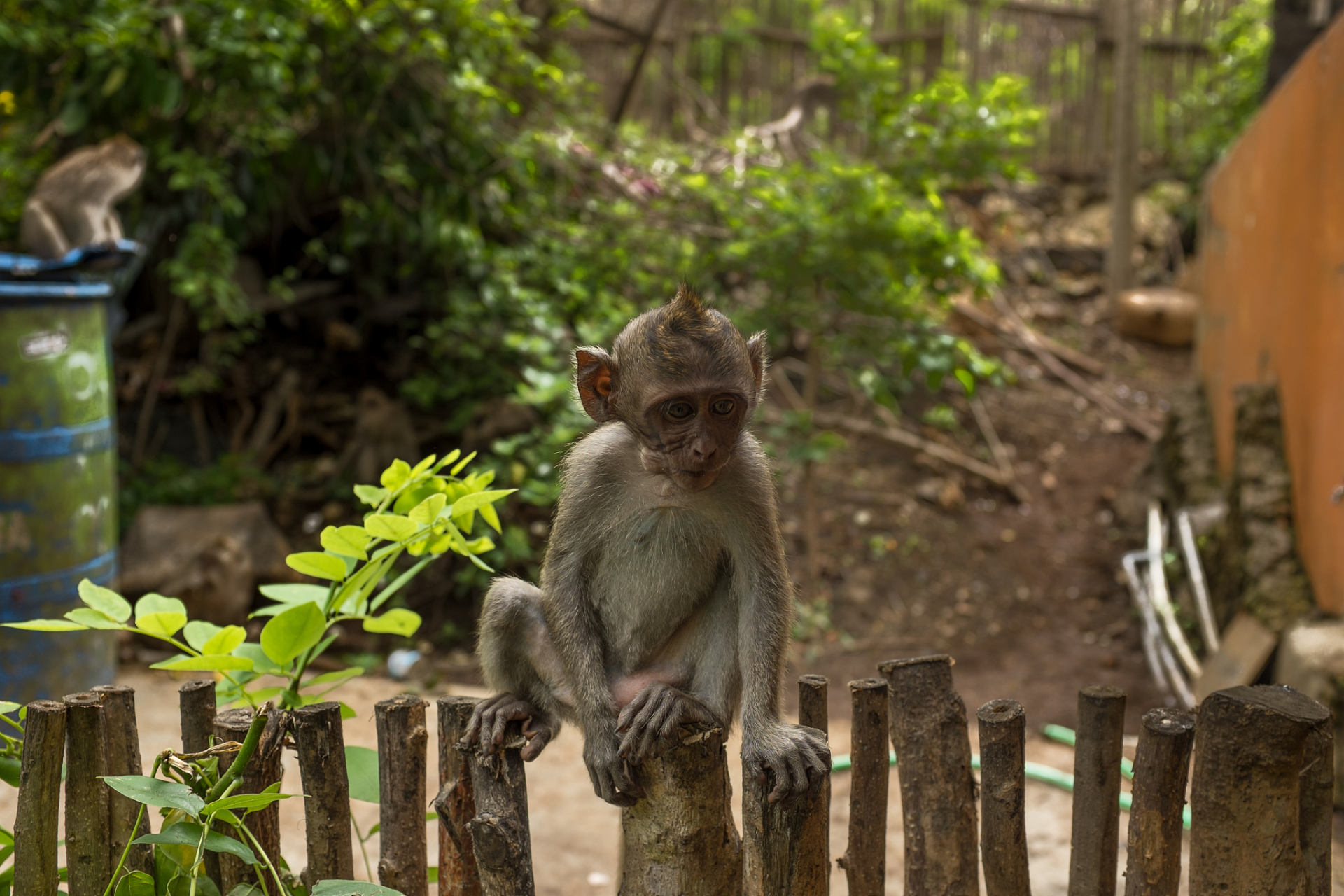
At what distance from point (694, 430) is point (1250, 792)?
135 centimetres

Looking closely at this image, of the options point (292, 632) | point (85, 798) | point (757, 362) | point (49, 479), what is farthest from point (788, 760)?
point (49, 479)

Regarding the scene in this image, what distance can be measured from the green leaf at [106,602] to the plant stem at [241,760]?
0.42m

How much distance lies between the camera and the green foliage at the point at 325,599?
230 centimetres

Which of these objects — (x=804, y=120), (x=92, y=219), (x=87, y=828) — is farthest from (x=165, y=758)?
(x=804, y=120)

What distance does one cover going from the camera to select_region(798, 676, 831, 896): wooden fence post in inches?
91.0

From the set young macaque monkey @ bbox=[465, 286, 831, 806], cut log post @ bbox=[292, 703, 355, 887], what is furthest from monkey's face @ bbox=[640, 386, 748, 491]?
cut log post @ bbox=[292, 703, 355, 887]

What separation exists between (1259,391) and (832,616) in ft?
9.41

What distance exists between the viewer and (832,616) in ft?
22.9

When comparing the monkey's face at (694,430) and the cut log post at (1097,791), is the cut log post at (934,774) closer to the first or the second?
the cut log post at (1097,791)

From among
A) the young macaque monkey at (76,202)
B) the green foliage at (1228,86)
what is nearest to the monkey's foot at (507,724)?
the young macaque monkey at (76,202)

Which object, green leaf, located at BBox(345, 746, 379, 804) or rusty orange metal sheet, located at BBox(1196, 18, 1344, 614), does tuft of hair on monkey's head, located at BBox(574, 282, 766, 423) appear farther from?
rusty orange metal sheet, located at BBox(1196, 18, 1344, 614)

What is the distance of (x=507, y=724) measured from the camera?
2.58 metres

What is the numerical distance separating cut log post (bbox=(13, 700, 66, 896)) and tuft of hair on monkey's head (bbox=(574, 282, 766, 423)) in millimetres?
1361

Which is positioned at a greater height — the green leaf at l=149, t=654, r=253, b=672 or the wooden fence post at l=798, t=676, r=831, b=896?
the green leaf at l=149, t=654, r=253, b=672
